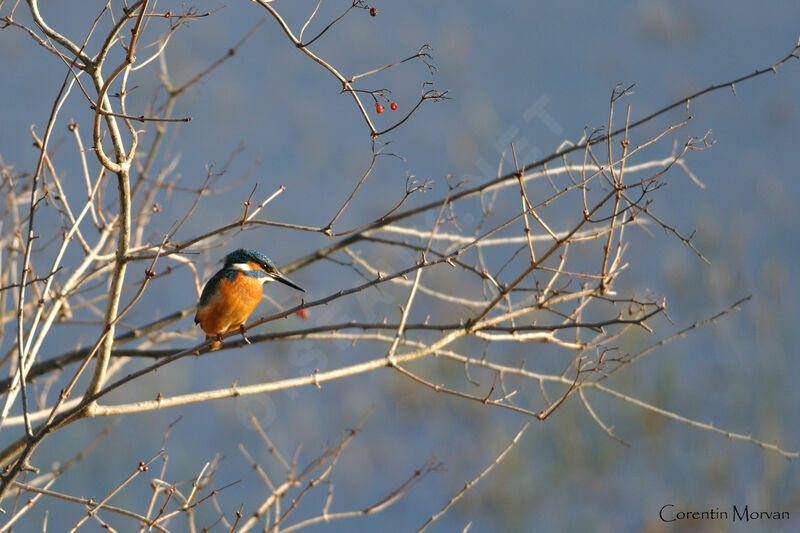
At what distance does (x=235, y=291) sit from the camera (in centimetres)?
265

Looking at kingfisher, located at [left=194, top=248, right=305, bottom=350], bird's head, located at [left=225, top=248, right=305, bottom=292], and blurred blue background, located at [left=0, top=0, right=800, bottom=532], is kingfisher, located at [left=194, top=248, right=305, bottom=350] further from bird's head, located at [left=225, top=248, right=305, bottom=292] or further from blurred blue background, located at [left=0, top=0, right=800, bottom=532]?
blurred blue background, located at [left=0, top=0, right=800, bottom=532]

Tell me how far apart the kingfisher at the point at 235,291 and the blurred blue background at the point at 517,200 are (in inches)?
62.7

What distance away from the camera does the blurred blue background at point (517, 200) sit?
533 cm

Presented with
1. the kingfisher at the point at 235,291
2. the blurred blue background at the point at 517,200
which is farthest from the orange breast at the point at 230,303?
the blurred blue background at the point at 517,200

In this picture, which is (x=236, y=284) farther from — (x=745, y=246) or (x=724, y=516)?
(x=745, y=246)

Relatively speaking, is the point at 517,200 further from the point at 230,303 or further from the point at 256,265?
the point at 230,303

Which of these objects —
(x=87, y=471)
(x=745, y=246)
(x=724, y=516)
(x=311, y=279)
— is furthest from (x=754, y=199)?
(x=87, y=471)

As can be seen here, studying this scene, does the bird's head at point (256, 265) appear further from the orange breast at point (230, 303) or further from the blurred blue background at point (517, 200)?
the blurred blue background at point (517, 200)

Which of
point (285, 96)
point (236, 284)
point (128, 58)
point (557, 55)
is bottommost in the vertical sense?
point (128, 58)

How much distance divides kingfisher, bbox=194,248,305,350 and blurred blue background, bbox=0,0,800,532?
1592 millimetres

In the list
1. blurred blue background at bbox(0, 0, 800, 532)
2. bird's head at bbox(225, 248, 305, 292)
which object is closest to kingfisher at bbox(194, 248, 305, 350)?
bird's head at bbox(225, 248, 305, 292)

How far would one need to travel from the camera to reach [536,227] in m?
5.95

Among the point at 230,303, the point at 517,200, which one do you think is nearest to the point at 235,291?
the point at 230,303

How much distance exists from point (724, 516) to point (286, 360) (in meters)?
2.98
